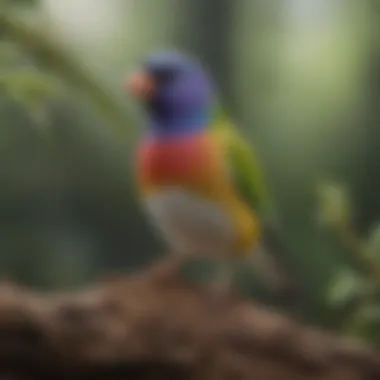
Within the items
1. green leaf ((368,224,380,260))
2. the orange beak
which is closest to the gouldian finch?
the orange beak

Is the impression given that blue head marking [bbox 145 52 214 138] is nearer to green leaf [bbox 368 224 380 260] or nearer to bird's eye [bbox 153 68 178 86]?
bird's eye [bbox 153 68 178 86]

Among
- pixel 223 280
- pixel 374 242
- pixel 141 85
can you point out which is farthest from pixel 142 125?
pixel 374 242

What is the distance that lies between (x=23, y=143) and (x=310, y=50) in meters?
0.35

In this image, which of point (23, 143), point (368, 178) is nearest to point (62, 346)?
point (23, 143)

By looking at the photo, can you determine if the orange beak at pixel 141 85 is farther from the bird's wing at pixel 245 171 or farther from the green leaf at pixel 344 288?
the green leaf at pixel 344 288

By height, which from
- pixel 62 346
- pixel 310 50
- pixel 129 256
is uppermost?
pixel 310 50

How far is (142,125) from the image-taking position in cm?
99

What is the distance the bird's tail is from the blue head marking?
15 centimetres

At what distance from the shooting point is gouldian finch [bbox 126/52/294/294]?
38.5 inches

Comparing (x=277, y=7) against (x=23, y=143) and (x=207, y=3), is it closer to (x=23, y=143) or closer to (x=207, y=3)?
(x=207, y=3)

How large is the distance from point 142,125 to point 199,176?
9 cm

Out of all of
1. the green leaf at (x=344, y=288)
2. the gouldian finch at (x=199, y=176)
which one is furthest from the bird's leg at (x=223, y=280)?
the green leaf at (x=344, y=288)

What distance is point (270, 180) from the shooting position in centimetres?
100

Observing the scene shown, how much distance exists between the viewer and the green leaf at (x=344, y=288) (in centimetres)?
100
